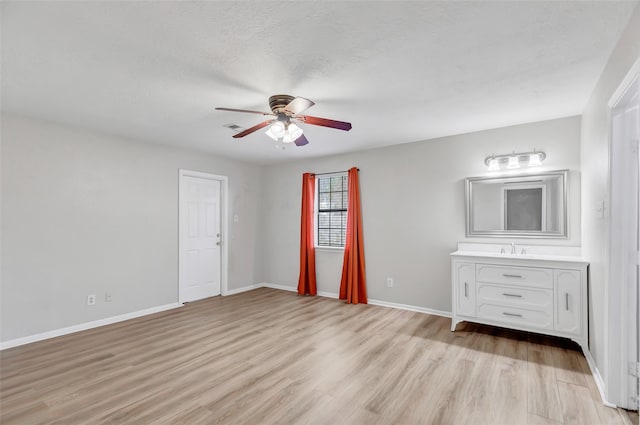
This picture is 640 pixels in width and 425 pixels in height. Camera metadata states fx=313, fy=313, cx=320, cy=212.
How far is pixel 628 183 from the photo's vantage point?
6.74ft

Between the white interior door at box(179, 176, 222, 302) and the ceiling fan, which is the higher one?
the ceiling fan

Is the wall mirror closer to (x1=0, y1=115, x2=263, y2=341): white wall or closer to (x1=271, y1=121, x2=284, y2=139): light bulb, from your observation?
(x1=271, y1=121, x2=284, y2=139): light bulb

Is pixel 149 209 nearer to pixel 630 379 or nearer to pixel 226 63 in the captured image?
pixel 226 63

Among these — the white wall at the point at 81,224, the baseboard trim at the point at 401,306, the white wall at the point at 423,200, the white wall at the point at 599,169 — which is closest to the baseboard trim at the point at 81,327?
the white wall at the point at 81,224

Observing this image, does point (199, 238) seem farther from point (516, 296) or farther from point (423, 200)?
point (516, 296)

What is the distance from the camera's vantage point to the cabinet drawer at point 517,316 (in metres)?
3.13

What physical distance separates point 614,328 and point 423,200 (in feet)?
8.39

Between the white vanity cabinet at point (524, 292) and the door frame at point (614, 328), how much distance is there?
926 millimetres

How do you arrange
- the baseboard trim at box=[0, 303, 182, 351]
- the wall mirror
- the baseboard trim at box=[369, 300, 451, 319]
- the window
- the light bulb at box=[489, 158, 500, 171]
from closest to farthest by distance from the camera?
the baseboard trim at box=[0, 303, 182, 351] < the wall mirror < the light bulb at box=[489, 158, 500, 171] < the baseboard trim at box=[369, 300, 451, 319] < the window

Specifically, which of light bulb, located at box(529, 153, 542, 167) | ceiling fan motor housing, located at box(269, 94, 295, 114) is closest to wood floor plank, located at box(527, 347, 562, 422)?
light bulb, located at box(529, 153, 542, 167)

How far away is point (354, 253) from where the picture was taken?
4898mm

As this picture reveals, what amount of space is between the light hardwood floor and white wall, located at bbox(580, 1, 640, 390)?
0.48 m

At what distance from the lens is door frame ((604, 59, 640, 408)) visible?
2.04 meters

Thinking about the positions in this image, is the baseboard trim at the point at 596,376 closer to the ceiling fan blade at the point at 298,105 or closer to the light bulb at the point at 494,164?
the light bulb at the point at 494,164
